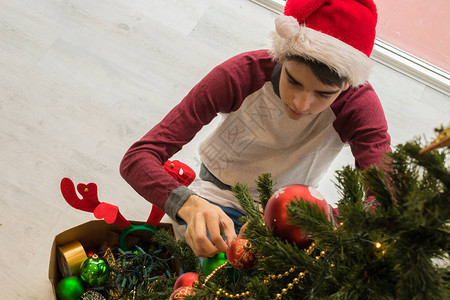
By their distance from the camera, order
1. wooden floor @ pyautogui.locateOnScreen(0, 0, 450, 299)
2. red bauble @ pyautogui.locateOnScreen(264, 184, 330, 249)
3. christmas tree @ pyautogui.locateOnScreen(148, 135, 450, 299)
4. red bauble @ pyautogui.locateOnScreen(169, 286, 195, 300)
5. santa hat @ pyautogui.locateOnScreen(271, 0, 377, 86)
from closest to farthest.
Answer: christmas tree @ pyautogui.locateOnScreen(148, 135, 450, 299) → red bauble @ pyautogui.locateOnScreen(264, 184, 330, 249) → red bauble @ pyautogui.locateOnScreen(169, 286, 195, 300) → santa hat @ pyautogui.locateOnScreen(271, 0, 377, 86) → wooden floor @ pyautogui.locateOnScreen(0, 0, 450, 299)

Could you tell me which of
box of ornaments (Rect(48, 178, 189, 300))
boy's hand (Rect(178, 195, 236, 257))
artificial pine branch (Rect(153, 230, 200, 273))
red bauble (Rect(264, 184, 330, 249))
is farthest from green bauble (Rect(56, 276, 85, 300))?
red bauble (Rect(264, 184, 330, 249))

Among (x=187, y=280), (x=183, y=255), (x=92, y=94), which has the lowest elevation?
(x=92, y=94)

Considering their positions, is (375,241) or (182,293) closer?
(375,241)

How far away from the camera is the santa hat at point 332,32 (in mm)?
728

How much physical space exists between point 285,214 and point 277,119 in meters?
0.50

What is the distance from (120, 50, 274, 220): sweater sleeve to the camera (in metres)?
0.89

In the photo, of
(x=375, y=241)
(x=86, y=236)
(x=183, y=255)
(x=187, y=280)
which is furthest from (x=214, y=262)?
(x=86, y=236)

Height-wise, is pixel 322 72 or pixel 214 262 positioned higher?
pixel 322 72

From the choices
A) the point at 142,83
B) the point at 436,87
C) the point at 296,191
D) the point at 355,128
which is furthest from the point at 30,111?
the point at 436,87

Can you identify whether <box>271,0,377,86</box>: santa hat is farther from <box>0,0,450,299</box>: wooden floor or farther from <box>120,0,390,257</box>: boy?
<box>0,0,450,299</box>: wooden floor

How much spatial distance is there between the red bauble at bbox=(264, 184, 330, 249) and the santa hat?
0.30m

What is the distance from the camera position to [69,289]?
3.07 ft

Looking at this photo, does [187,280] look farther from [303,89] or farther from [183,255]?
[303,89]

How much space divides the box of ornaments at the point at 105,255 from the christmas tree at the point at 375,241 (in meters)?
0.41
